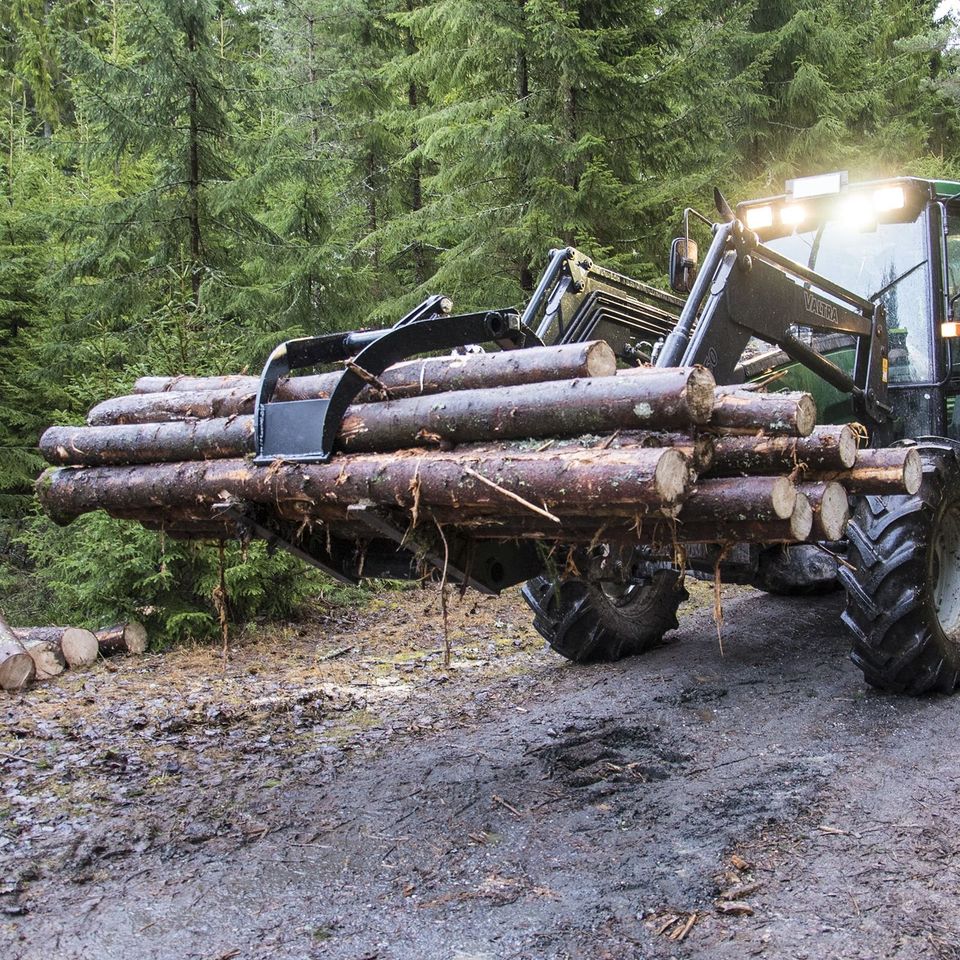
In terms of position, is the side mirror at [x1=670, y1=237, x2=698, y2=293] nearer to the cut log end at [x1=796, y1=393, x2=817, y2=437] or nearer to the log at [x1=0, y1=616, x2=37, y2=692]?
the cut log end at [x1=796, y1=393, x2=817, y2=437]

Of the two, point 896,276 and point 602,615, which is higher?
point 896,276

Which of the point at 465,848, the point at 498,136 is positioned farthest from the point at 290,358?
the point at 498,136

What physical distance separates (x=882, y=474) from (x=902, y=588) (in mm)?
1263

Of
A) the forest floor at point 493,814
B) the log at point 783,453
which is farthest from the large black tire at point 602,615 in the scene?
the log at point 783,453

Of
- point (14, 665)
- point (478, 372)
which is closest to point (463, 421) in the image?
point (478, 372)

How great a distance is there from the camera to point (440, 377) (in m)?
4.16

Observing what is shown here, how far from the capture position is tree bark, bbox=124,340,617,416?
12.6 ft

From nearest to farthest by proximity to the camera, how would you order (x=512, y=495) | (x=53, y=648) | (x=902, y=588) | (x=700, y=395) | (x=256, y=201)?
(x=700, y=395) < (x=512, y=495) < (x=902, y=588) < (x=53, y=648) < (x=256, y=201)

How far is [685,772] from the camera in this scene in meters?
4.70

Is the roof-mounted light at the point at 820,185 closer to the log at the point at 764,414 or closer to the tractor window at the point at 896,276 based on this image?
the tractor window at the point at 896,276

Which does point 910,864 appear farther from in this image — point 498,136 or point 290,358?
point 498,136

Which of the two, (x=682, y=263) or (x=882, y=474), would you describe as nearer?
(x=882, y=474)

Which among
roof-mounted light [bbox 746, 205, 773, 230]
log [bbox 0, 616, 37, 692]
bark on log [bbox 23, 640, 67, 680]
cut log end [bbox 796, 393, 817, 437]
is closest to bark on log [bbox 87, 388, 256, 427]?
cut log end [bbox 796, 393, 817, 437]

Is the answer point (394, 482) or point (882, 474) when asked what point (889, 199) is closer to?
point (882, 474)
